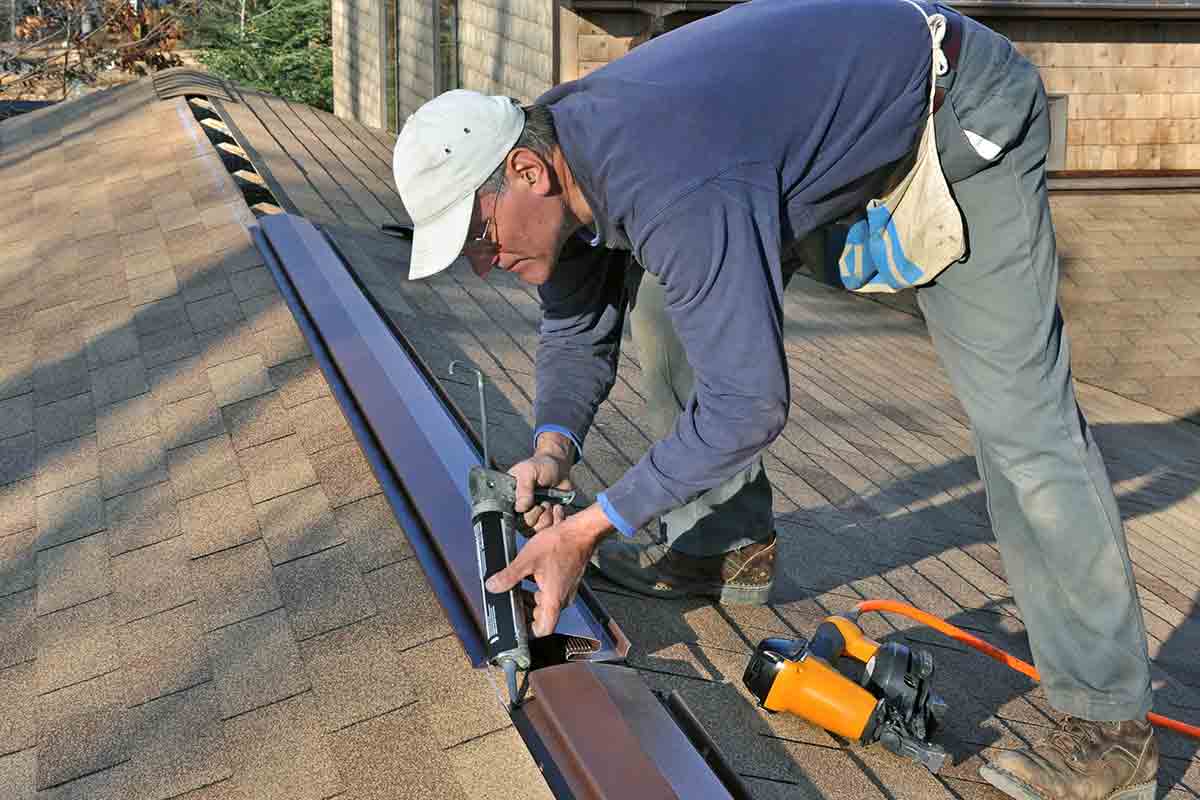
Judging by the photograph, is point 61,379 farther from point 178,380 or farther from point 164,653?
point 164,653

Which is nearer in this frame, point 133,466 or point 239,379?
point 133,466

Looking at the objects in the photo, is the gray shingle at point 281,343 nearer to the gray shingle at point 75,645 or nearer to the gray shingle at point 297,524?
the gray shingle at point 297,524

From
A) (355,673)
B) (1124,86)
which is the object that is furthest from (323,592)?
(1124,86)

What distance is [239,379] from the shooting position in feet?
12.1

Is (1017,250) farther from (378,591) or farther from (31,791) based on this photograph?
(31,791)

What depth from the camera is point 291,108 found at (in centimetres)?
1055

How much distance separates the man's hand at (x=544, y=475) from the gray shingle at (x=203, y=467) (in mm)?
889

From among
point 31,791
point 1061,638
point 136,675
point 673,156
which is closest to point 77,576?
point 136,675

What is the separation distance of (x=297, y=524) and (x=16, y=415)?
157 cm

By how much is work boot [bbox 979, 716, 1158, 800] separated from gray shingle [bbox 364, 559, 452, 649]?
119 cm

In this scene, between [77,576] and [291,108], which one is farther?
[291,108]

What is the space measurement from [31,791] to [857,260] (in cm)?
195

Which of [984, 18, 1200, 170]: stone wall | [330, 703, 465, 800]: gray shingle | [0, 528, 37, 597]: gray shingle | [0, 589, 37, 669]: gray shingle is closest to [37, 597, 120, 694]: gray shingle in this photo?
[0, 589, 37, 669]: gray shingle

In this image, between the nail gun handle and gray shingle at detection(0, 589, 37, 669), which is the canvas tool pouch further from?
gray shingle at detection(0, 589, 37, 669)
